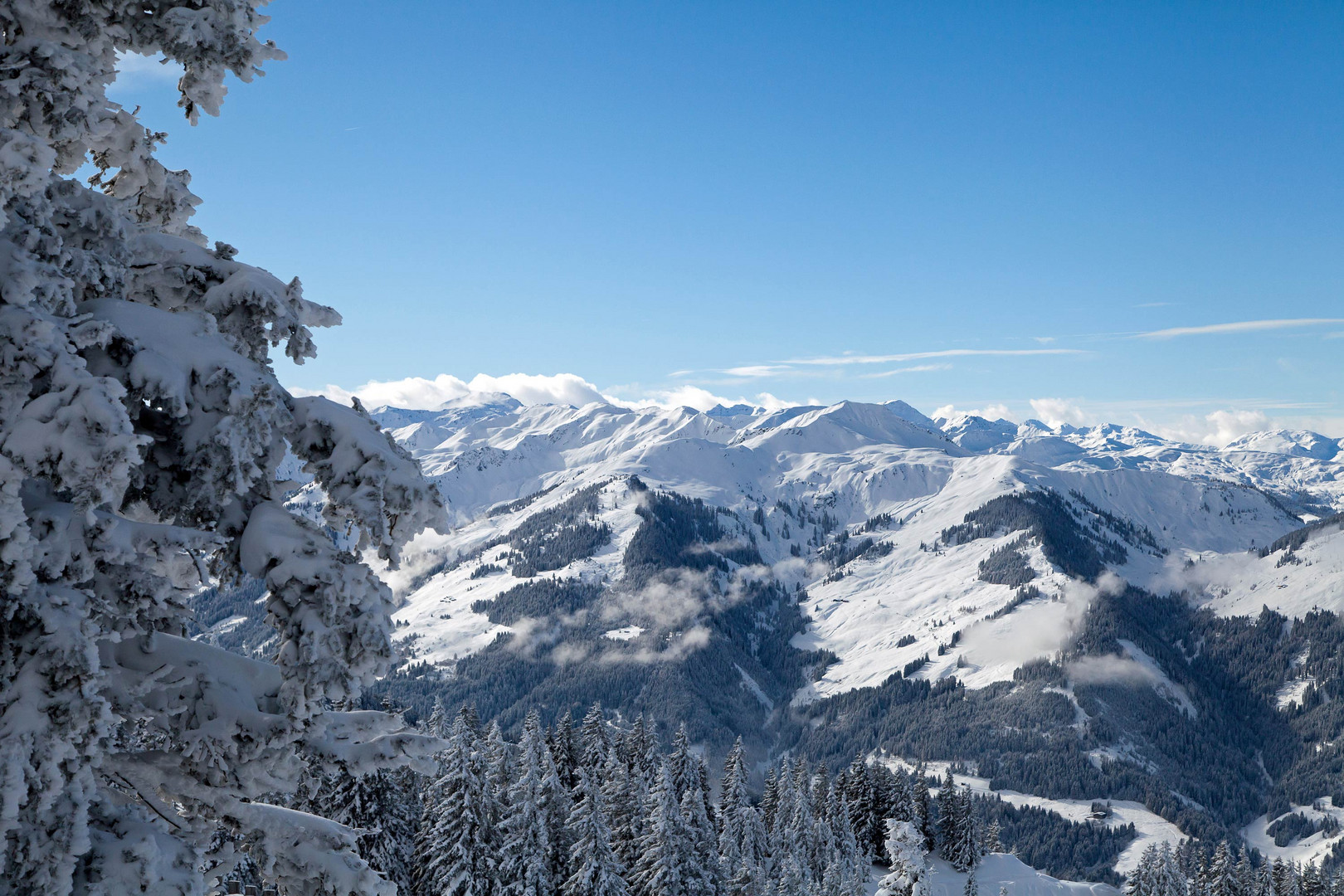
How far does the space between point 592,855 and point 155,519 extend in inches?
1226

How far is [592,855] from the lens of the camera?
107 feet

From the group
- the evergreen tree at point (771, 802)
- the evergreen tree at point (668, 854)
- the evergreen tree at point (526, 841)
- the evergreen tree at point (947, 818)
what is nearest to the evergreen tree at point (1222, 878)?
the evergreen tree at point (947, 818)

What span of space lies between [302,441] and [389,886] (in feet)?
12.1

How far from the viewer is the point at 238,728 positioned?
5.87m

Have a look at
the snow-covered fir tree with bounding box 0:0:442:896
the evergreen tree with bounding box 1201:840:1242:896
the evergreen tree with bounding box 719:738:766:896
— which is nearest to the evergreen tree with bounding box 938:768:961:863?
the evergreen tree with bounding box 1201:840:1242:896

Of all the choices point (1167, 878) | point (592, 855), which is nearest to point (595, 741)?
point (592, 855)

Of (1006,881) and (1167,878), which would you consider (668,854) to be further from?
(1006,881)

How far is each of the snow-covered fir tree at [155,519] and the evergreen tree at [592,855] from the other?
29.3 meters

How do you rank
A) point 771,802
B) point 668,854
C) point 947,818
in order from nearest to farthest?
1. point 668,854
2. point 771,802
3. point 947,818

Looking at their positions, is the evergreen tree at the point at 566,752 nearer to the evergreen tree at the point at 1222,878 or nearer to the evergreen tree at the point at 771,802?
the evergreen tree at the point at 771,802

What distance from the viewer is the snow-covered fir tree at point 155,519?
4.71 m

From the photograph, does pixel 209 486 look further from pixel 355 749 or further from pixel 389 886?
pixel 389 886

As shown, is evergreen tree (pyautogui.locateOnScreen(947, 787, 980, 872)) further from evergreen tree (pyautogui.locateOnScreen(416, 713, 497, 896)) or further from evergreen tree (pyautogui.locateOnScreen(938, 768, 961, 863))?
evergreen tree (pyautogui.locateOnScreen(416, 713, 497, 896))

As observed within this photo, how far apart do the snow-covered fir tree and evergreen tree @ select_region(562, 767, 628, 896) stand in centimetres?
2927
